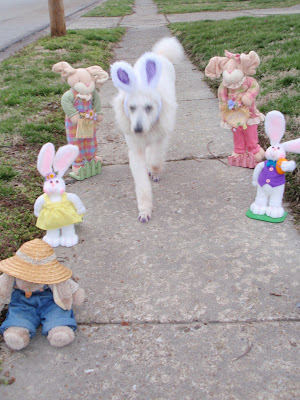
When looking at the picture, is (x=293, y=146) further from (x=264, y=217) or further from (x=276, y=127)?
(x=264, y=217)

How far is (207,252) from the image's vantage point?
300 centimetres

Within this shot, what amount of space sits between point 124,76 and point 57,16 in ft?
30.0

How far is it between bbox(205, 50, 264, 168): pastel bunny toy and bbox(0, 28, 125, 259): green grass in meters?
1.98

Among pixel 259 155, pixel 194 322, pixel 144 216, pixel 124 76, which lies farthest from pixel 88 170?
pixel 194 322

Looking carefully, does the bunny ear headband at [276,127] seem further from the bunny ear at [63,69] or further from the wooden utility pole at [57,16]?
the wooden utility pole at [57,16]

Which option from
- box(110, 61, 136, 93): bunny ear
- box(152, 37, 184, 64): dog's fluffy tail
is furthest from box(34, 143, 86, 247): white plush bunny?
box(152, 37, 184, 64): dog's fluffy tail

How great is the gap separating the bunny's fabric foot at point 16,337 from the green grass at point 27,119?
2.70ft

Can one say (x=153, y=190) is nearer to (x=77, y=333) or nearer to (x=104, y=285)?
(x=104, y=285)

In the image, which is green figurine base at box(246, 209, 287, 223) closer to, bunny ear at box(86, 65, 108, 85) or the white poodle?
the white poodle

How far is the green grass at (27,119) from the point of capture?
3.44 m

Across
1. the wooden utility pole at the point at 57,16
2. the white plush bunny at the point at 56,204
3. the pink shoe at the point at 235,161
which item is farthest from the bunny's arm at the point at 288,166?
the wooden utility pole at the point at 57,16

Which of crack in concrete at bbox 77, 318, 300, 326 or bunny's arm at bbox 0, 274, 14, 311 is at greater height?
bunny's arm at bbox 0, 274, 14, 311

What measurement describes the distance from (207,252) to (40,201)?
1.27 m

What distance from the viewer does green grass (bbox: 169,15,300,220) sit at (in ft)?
15.5
